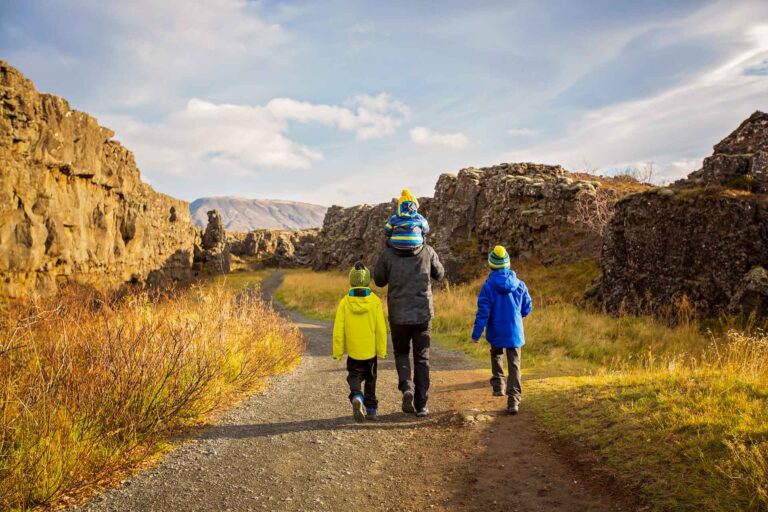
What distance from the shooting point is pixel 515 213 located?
24359 millimetres

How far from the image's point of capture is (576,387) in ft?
21.5

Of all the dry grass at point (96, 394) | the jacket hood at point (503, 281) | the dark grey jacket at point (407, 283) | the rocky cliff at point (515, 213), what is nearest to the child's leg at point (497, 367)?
the jacket hood at point (503, 281)

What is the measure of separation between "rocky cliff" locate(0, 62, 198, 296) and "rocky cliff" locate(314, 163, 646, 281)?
16.3m

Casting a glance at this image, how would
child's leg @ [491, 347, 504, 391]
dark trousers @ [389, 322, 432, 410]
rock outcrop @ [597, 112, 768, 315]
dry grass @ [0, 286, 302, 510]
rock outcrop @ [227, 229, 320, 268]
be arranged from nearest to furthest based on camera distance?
dry grass @ [0, 286, 302, 510], dark trousers @ [389, 322, 432, 410], child's leg @ [491, 347, 504, 391], rock outcrop @ [597, 112, 768, 315], rock outcrop @ [227, 229, 320, 268]

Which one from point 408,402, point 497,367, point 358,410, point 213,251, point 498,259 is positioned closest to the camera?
point 358,410

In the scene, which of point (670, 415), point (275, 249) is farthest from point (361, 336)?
point (275, 249)

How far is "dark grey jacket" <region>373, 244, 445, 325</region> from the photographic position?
19.5 feet

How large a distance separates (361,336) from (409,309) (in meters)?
0.72

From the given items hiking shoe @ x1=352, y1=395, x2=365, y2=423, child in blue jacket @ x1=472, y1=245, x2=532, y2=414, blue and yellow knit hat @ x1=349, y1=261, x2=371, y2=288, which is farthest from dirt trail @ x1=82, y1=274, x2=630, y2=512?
blue and yellow knit hat @ x1=349, y1=261, x2=371, y2=288

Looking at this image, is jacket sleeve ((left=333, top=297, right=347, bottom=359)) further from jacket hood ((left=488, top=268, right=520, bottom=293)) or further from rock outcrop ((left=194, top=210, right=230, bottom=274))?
rock outcrop ((left=194, top=210, right=230, bottom=274))

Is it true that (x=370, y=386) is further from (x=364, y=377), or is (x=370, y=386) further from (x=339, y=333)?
(x=339, y=333)

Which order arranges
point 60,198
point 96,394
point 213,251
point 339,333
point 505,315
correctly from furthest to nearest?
point 213,251 < point 60,198 < point 505,315 < point 339,333 < point 96,394

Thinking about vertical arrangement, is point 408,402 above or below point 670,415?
below

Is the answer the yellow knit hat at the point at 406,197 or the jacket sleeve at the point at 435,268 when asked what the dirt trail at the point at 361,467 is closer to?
the jacket sleeve at the point at 435,268
